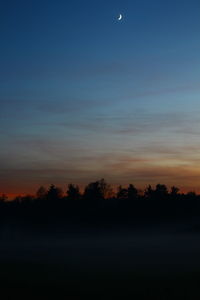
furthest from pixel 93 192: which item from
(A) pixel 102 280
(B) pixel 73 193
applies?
(A) pixel 102 280

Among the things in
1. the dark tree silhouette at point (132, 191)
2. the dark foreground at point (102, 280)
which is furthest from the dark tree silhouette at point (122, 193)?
the dark foreground at point (102, 280)

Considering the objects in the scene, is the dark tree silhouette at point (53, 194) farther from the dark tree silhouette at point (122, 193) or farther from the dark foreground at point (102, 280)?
the dark foreground at point (102, 280)

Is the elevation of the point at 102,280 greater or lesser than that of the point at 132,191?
lesser

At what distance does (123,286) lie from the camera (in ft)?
106

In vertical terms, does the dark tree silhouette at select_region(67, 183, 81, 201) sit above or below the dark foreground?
above

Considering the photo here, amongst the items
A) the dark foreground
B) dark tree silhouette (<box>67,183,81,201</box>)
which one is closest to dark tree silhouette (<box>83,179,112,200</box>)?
dark tree silhouette (<box>67,183,81,201</box>)

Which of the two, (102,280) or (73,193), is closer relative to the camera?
(102,280)

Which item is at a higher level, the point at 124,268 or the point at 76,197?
the point at 76,197

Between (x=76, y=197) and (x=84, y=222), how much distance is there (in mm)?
21614

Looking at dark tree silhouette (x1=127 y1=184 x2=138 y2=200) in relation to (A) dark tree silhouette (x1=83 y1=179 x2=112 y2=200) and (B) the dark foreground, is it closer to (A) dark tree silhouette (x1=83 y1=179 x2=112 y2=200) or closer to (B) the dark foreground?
(A) dark tree silhouette (x1=83 y1=179 x2=112 y2=200)

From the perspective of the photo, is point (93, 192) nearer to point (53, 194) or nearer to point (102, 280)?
point (53, 194)

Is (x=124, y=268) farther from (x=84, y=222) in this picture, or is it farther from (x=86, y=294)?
(x=84, y=222)

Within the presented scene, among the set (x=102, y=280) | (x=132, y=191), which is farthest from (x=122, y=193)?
(x=102, y=280)

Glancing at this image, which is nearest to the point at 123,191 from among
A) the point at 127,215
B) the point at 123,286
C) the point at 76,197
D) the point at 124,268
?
the point at 76,197
